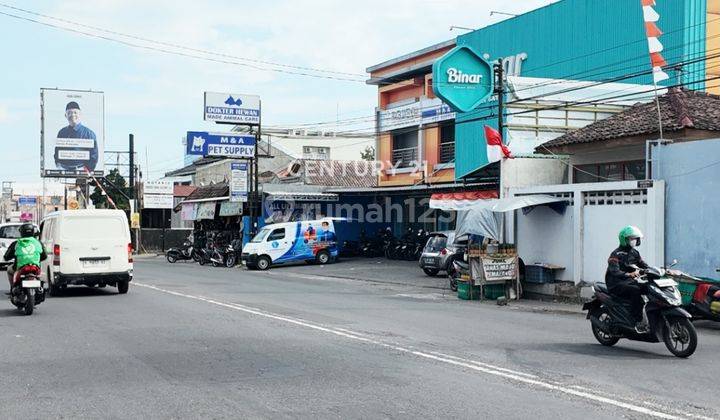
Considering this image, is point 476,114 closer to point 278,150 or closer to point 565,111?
point 565,111

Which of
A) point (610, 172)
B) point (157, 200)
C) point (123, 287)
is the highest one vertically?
point (610, 172)

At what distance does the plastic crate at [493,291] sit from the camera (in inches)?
765

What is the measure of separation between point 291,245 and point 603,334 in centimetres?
2384

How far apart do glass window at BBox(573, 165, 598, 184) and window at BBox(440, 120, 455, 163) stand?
1282 cm

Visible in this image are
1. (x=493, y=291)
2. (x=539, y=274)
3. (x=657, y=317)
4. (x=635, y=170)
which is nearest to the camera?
(x=657, y=317)

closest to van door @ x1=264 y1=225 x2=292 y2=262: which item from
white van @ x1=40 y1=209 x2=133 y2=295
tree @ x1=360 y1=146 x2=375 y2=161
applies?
white van @ x1=40 y1=209 x2=133 y2=295

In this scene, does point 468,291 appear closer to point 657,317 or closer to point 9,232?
point 657,317

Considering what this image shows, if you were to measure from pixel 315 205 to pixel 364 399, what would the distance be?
34750 millimetres

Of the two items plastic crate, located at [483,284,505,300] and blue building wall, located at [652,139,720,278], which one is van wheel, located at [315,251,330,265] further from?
blue building wall, located at [652,139,720,278]

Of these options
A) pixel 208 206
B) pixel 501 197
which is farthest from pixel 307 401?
pixel 208 206

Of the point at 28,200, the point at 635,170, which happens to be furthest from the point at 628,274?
the point at 28,200

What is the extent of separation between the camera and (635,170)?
20656mm

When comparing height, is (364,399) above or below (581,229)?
below

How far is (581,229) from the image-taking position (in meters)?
18.7
